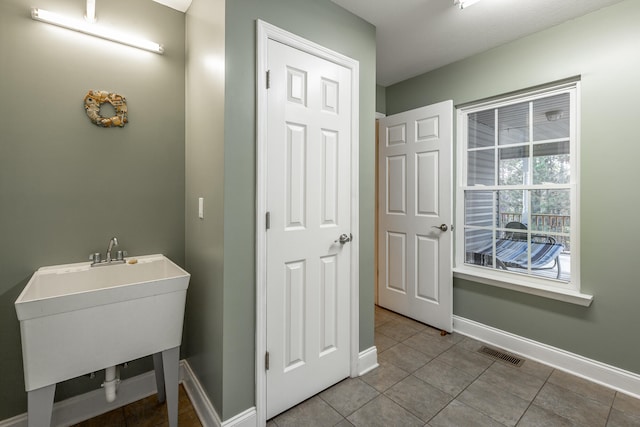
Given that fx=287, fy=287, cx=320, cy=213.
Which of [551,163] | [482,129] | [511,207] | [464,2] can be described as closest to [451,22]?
[464,2]

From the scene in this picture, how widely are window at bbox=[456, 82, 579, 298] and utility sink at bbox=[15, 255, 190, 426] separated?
250cm

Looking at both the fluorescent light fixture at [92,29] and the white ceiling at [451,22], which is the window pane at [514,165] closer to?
the white ceiling at [451,22]

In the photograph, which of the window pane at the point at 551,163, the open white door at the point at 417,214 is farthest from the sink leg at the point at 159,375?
the window pane at the point at 551,163

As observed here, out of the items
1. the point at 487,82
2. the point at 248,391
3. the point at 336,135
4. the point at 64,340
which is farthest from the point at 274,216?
the point at 487,82

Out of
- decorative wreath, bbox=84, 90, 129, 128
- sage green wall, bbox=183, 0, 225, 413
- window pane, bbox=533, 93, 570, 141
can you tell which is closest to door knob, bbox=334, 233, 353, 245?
sage green wall, bbox=183, 0, 225, 413

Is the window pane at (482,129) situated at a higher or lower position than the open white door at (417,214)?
higher

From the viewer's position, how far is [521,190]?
244 centimetres

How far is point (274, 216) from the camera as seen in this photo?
5.35ft

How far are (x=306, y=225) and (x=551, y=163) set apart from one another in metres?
2.05

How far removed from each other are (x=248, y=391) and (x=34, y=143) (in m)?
1.77

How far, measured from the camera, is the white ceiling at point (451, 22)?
192 cm

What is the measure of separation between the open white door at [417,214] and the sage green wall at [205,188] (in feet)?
6.58

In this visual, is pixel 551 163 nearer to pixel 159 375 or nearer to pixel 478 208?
pixel 478 208

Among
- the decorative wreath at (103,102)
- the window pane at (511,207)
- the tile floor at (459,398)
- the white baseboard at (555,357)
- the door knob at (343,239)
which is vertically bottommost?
the tile floor at (459,398)
